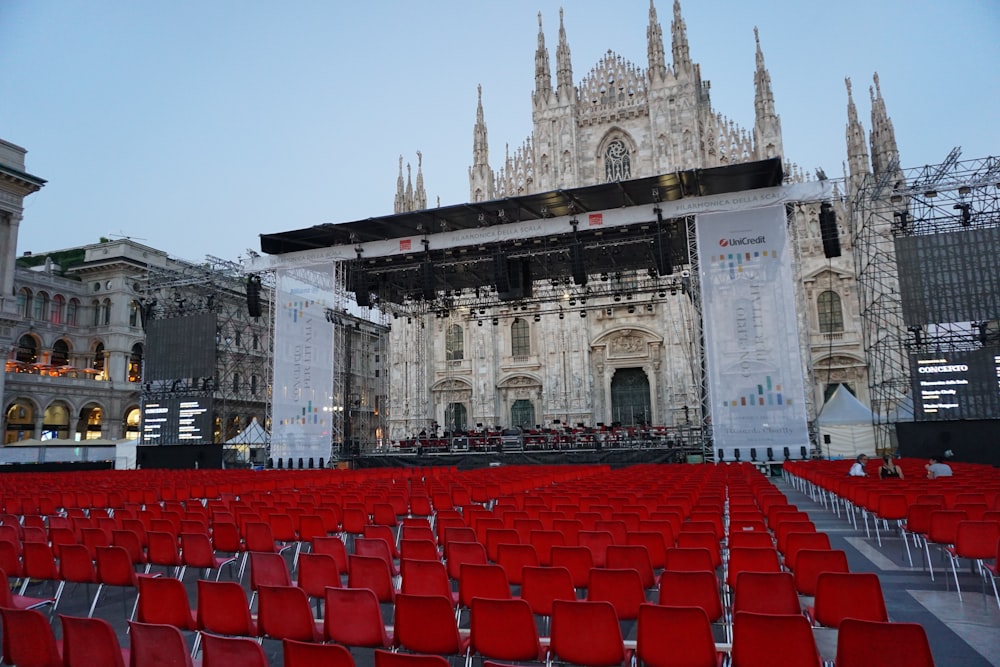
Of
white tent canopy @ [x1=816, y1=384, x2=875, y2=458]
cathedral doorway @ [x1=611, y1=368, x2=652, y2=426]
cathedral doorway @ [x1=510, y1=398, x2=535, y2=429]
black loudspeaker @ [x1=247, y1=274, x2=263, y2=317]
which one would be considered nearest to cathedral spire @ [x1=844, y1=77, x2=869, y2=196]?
white tent canopy @ [x1=816, y1=384, x2=875, y2=458]

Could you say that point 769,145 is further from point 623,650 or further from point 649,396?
point 623,650

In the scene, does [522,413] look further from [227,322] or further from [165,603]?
[165,603]

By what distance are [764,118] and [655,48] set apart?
689 centimetres

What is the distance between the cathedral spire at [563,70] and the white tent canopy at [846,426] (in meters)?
20.2

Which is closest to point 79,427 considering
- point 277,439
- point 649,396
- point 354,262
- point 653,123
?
point 277,439

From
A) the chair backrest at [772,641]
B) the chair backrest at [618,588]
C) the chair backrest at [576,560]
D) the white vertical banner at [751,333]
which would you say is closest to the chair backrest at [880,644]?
the chair backrest at [772,641]

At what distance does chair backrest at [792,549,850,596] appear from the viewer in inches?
167

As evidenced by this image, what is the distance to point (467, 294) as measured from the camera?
31156 mm

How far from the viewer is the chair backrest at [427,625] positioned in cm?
337

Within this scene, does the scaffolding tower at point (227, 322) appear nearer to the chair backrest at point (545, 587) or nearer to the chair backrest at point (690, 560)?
the chair backrest at point (545, 587)

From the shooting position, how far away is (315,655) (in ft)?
8.64

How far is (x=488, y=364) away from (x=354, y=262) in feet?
43.0

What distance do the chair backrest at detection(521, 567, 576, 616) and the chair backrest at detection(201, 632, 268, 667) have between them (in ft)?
5.58

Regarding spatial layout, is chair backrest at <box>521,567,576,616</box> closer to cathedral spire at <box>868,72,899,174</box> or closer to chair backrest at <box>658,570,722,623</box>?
chair backrest at <box>658,570,722,623</box>
